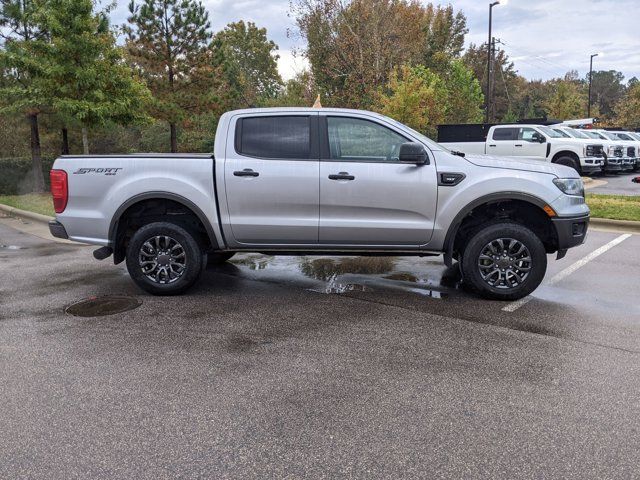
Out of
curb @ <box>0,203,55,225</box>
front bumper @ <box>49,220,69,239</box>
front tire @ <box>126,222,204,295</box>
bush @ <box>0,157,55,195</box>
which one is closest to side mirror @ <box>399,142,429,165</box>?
front tire @ <box>126,222,204,295</box>

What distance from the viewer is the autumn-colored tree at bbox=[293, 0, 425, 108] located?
1315 inches

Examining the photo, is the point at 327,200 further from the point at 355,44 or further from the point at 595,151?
the point at 355,44

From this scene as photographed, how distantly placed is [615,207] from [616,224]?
1432 millimetres

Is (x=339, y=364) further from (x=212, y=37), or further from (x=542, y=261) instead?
(x=212, y=37)

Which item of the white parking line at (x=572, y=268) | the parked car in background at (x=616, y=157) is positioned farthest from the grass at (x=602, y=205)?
the parked car in background at (x=616, y=157)

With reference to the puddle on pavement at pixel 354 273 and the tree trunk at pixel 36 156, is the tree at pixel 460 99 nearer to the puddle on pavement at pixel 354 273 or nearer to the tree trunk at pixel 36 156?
the tree trunk at pixel 36 156

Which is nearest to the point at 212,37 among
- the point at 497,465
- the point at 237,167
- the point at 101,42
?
the point at 101,42

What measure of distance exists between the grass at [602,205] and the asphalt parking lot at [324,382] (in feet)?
7.69

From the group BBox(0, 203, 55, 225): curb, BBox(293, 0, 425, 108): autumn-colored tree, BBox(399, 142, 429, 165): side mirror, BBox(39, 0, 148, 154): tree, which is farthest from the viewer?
BBox(293, 0, 425, 108): autumn-colored tree

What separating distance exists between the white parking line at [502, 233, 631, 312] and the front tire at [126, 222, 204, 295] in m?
3.23

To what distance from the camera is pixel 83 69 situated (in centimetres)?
1510

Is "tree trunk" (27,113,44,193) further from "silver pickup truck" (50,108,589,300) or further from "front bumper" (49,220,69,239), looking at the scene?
"silver pickup truck" (50,108,589,300)

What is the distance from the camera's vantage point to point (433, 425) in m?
3.13

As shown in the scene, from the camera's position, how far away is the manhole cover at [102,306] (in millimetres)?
5340
